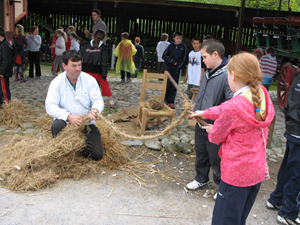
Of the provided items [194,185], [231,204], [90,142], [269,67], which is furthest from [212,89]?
[269,67]

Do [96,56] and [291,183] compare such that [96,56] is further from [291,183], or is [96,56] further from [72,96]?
[291,183]

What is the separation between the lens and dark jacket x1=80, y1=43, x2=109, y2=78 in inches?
241

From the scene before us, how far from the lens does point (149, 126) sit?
17.3 ft

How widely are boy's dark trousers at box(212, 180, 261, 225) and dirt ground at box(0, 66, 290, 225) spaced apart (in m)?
0.72

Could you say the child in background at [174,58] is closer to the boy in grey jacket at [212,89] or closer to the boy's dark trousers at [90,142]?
the boy's dark trousers at [90,142]

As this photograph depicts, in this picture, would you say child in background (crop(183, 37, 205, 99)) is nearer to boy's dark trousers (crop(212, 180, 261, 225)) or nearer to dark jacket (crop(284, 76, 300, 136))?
dark jacket (crop(284, 76, 300, 136))

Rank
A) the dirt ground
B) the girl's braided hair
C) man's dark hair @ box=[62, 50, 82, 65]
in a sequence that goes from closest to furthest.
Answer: the girl's braided hair
the dirt ground
man's dark hair @ box=[62, 50, 82, 65]

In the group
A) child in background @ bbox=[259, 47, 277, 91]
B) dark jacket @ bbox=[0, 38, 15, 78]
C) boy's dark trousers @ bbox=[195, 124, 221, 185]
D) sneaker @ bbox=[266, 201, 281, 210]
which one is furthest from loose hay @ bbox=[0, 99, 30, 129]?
child in background @ bbox=[259, 47, 277, 91]

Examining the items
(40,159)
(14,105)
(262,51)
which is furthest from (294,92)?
(262,51)

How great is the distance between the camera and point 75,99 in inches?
139

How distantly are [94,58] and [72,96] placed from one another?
279 cm

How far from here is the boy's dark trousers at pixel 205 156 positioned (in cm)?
290

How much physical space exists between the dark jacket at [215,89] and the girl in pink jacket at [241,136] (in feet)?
2.71

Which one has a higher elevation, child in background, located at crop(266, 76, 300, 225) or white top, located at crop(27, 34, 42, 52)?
white top, located at crop(27, 34, 42, 52)
